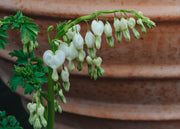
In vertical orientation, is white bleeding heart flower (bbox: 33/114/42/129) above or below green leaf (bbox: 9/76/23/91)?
below

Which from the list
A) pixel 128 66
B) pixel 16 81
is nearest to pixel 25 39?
pixel 16 81

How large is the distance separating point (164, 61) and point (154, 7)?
0.78 ft

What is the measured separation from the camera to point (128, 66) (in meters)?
1.32

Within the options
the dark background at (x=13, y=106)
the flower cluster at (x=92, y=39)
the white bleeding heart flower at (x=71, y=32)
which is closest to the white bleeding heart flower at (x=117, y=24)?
the flower cluster at (x=92, y=39)

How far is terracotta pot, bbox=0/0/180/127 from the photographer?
3.99ft

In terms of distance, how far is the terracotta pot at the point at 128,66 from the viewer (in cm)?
122

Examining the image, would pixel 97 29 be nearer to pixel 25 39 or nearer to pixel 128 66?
pixel 25 39

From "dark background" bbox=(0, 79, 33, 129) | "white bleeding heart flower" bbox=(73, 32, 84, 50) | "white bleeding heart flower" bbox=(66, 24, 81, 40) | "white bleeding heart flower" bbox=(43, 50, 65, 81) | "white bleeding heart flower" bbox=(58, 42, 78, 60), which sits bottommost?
"dark background" bbox=(0, 79, 33, 129)

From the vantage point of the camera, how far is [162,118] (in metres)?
1.43

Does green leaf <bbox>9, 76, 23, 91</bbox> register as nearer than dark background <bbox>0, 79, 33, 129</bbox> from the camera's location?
Yes

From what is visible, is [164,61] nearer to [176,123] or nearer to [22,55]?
[176,123]

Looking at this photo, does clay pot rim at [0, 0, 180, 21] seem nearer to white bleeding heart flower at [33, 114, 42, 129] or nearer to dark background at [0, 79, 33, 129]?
white bleeding heart flower at [33, 114, 42, 129]

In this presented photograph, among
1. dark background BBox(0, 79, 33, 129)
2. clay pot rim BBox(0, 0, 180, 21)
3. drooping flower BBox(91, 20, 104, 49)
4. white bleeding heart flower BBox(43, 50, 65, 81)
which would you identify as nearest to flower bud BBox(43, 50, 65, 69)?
white bleeding heart flower BBox(43, 50, 65, 81)

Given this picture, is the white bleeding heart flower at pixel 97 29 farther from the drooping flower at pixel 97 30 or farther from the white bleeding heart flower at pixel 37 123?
the white bleeding heart flower at pixel 37 123
